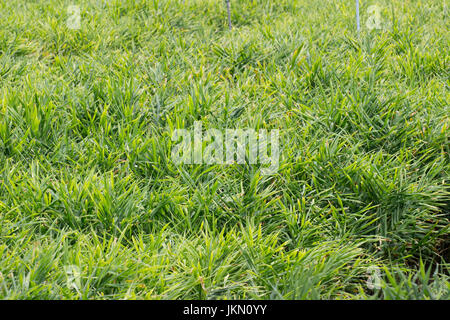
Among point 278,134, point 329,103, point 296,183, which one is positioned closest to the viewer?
point 296,183

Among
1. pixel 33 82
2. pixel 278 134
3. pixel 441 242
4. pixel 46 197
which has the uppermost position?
pixel 33 82

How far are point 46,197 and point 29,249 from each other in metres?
0.25

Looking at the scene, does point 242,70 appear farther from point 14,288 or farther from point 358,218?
point 14,288

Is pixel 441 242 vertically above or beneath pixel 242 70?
beneath

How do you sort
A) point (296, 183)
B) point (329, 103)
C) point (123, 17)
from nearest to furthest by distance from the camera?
point (296, 183) < point (329, 103) < point (123, 17)

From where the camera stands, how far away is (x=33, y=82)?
3033mm

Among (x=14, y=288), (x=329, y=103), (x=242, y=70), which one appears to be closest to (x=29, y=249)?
(x=14, y=288)

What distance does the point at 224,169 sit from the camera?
2.34 m

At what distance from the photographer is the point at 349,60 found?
10.5 ft

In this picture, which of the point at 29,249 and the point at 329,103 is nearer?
the point at 29,249

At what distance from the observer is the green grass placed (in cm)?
182

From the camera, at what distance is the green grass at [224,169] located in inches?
71.7

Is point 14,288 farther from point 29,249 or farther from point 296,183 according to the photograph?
point 296,183

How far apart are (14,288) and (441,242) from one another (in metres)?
1.74
